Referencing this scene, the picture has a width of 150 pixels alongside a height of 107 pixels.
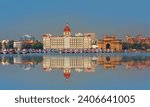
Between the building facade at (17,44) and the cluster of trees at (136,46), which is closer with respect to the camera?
the building facade at (17,44)

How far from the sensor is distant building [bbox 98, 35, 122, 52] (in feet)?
85.6

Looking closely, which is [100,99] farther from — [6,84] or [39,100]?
[6,84]

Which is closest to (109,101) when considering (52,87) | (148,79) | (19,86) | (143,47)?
(52,87)

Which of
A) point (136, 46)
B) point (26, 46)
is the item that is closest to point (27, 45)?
point (26, 46)

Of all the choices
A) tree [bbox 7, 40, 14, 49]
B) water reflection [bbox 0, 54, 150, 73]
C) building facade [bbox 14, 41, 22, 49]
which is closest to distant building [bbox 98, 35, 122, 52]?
building facade [bbox 14, 41, 22, 49]

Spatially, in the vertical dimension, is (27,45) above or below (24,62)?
above


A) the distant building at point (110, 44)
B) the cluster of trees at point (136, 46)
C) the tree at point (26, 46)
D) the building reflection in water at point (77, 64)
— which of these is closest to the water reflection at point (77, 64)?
the building reflection in water at point (77, 64)

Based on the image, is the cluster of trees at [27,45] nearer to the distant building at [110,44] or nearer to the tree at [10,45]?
the tree at [10,45]

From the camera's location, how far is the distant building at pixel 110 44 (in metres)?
26.1

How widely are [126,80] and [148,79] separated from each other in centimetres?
33

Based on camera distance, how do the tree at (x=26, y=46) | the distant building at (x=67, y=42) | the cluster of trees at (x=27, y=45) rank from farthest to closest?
1. the distant building at (x=67, y=42)
2. the tree at (x=26, y=46)
3. the cluster of trees at (x=27, y=45)

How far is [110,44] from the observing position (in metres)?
27.8

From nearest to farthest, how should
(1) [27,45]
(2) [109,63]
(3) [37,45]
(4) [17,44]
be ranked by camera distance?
(2) [109,63], (4) [17,44], (3) [37,45], (1) [27,45]

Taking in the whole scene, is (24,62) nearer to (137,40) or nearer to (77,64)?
(77,64)
